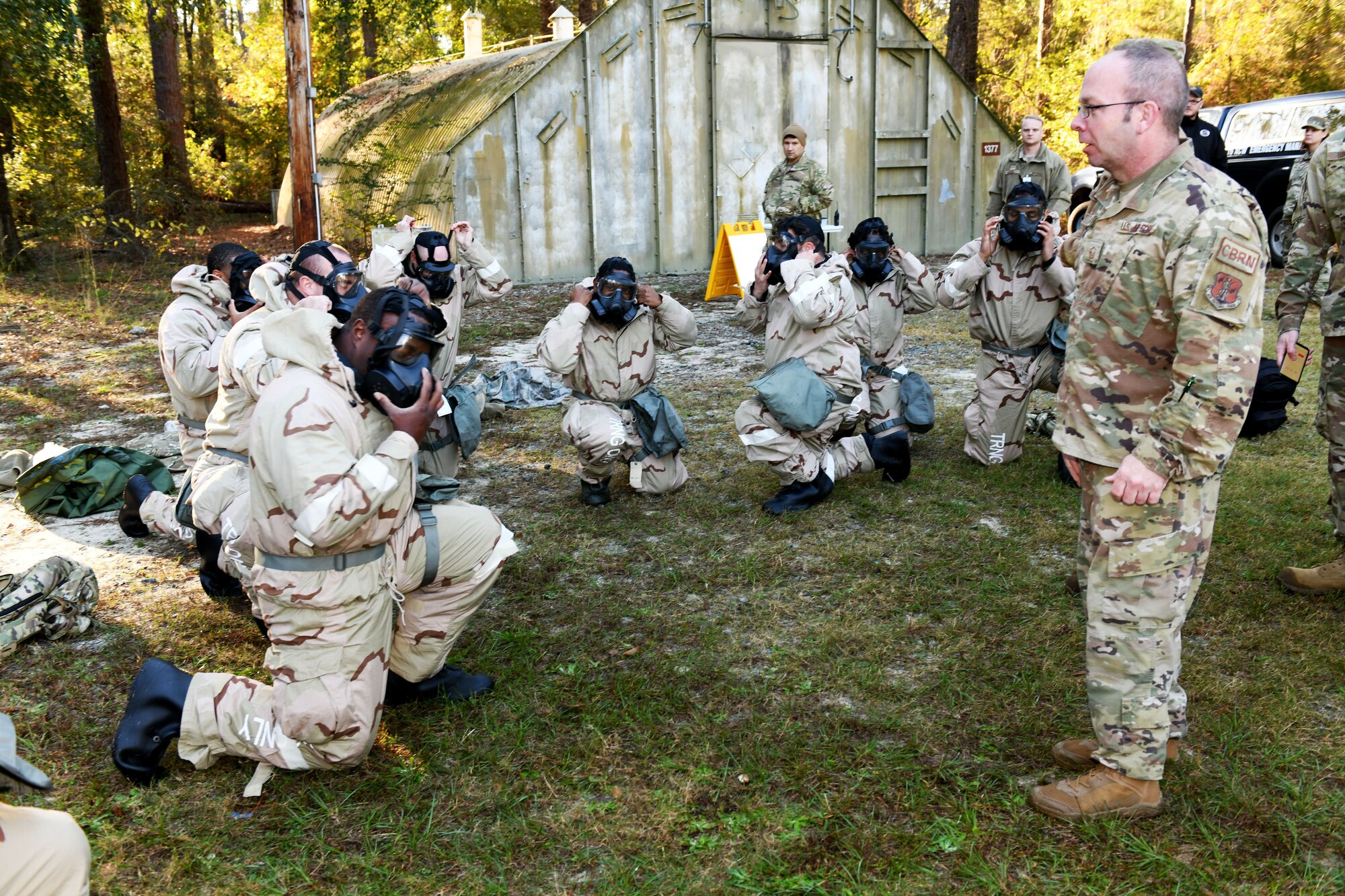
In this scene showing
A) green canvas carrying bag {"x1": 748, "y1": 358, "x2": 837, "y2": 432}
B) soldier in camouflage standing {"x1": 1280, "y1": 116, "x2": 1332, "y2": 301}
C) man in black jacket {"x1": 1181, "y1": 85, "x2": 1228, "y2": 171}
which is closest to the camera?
green canvas carrying bag {"x1": 748, "y1": 358, "x2": 837, "y2": 432}

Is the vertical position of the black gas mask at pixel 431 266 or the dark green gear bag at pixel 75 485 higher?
the black gas mask at pixel 431 266

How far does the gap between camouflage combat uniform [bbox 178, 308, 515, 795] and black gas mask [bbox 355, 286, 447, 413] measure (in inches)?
4.1

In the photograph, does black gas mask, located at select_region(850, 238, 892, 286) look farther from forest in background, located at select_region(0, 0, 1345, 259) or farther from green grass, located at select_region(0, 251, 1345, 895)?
forest in background, located at select_region(0, 0, 1345, 259)

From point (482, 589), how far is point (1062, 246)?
2.61m

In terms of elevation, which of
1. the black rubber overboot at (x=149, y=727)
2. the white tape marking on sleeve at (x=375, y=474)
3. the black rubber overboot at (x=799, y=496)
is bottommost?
the black rubber overboot at (x=149, y=727)

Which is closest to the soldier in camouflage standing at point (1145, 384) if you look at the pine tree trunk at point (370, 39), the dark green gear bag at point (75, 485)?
the dark green gear bag at point (75, 485)

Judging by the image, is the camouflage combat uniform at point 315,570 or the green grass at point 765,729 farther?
the camouflage combat uniform at point 315,570

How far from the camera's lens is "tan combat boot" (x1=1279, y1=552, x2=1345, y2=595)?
4832 mm

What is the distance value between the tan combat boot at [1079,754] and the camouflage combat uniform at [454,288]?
3.74m

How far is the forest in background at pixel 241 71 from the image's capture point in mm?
15391

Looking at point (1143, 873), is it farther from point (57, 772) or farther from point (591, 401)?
point (591, 401)

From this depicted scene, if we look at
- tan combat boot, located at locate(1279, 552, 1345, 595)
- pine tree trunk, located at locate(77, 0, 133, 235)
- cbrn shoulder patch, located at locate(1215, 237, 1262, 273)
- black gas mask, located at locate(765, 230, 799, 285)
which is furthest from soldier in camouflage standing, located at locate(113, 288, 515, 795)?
pine tree trunk, located at locate(77, 0, 133, 235)

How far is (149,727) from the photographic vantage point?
3.70 meters

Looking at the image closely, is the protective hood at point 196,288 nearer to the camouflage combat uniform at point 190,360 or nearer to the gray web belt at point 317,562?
the camouflage combat uniform at point 190,360
